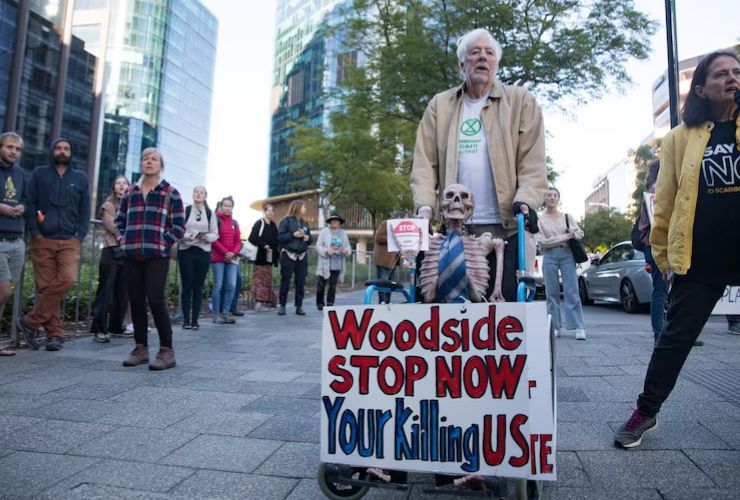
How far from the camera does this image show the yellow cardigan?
272cm

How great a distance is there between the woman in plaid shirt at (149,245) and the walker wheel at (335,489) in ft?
10.3

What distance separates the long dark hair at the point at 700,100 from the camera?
9.23 ft

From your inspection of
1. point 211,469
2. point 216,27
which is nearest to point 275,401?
point 211,469

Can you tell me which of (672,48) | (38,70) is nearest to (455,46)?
(672,48)

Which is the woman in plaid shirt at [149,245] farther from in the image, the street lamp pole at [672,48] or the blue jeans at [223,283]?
the street lamp pole at [672,48]

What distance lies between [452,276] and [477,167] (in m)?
0.79

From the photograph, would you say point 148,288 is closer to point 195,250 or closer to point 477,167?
point 195,250

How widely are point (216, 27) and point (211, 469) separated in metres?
112

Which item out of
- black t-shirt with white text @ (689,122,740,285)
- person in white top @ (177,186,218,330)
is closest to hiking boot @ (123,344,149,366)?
person in white top @ (177,186,218,330)

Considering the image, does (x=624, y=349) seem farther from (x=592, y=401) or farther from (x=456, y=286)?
(x=456, y=286)

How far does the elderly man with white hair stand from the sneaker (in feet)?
3.54

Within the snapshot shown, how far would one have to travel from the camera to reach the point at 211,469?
253cm

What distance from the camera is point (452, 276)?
2.52 meters

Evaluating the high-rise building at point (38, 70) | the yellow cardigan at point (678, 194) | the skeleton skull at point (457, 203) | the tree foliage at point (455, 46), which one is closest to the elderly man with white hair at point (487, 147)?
the skeleton skull at point (457, 203)
